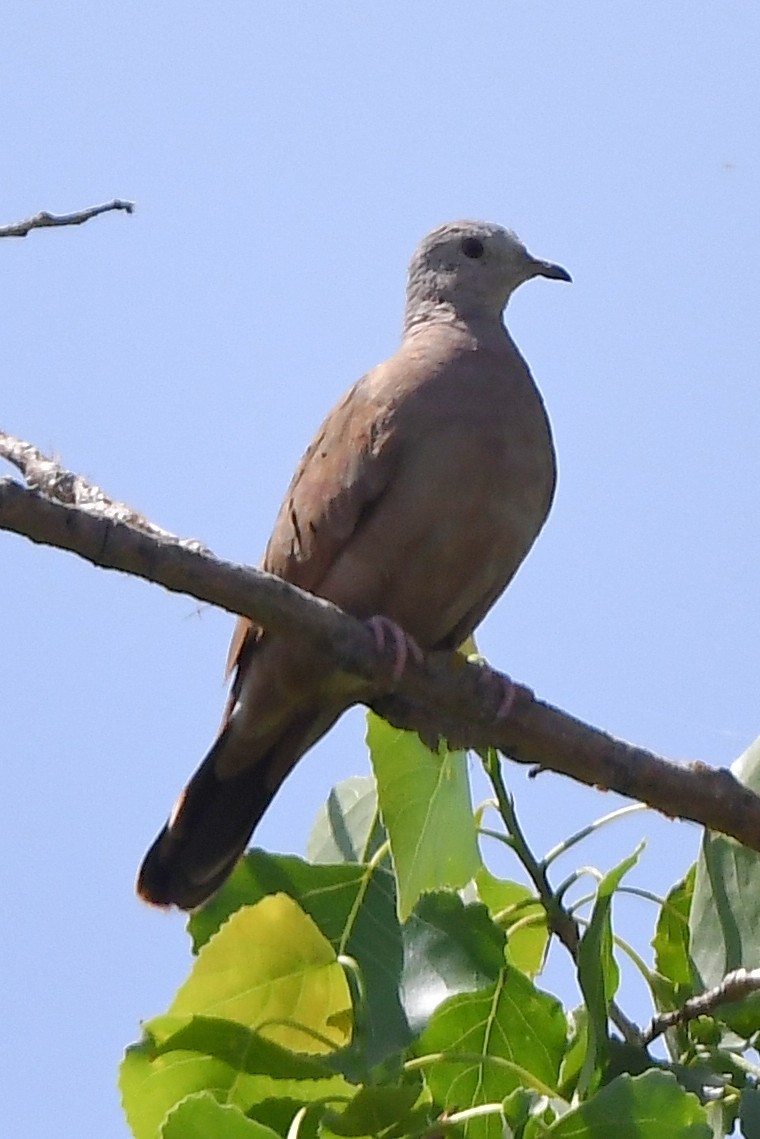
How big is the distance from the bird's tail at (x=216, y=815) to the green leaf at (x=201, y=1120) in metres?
1.68

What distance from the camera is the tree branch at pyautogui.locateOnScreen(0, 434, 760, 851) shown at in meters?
2.04

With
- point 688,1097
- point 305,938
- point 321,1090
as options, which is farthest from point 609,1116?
point 305,938

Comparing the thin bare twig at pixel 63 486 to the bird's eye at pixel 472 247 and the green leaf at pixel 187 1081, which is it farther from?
the bird's eye at pixel 472 247

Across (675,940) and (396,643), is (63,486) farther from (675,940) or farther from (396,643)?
(675,940)

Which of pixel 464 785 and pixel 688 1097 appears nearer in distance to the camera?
pixel 688 1097

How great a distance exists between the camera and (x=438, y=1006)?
232 cm

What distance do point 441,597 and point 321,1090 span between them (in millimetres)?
1626

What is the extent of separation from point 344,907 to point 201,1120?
76 cm

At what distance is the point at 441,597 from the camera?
3.59m

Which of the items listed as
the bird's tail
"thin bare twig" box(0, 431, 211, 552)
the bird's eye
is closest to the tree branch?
"thin bare twig" box(0, 431, 211, 552)

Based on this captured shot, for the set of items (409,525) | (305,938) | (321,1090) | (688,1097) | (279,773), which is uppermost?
(409,525)

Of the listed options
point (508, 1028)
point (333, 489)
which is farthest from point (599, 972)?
point (333, 489)

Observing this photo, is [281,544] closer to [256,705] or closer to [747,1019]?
[256,705]

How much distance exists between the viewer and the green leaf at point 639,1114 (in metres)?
1.91
